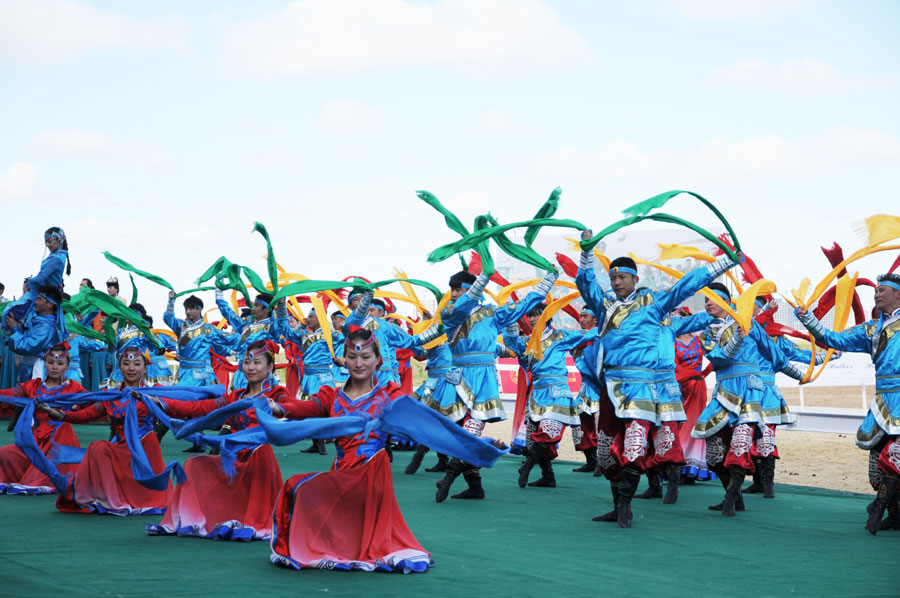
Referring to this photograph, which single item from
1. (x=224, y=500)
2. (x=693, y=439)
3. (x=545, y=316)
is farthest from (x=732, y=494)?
(x=224, y=500)

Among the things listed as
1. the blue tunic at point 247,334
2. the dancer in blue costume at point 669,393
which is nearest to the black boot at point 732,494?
the dancer in blue costume at point 669,393

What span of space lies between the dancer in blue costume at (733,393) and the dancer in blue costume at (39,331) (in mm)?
5677

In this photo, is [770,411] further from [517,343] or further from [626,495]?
[517,343]

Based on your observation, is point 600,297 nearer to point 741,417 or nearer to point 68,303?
point 741,417

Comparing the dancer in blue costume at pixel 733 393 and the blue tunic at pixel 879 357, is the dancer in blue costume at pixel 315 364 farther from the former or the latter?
the blue tunic at pixel 879 357

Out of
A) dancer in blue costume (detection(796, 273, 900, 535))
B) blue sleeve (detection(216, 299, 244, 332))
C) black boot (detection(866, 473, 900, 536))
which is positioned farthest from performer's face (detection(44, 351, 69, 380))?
black boot (detection(866, 473, 900, 536))

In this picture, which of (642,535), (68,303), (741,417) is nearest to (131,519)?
(642,535)

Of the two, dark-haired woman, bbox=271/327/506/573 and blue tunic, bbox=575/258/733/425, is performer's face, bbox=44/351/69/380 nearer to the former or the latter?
dark-haired woman, bbox=271/327/506/573

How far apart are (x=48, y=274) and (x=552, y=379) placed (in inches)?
190

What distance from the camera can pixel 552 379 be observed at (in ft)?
30.3

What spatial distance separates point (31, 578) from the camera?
4223 millimetres

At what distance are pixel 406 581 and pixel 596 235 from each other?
283 cm

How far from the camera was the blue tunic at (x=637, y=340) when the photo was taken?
653cm

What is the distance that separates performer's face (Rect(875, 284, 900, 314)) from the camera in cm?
664
